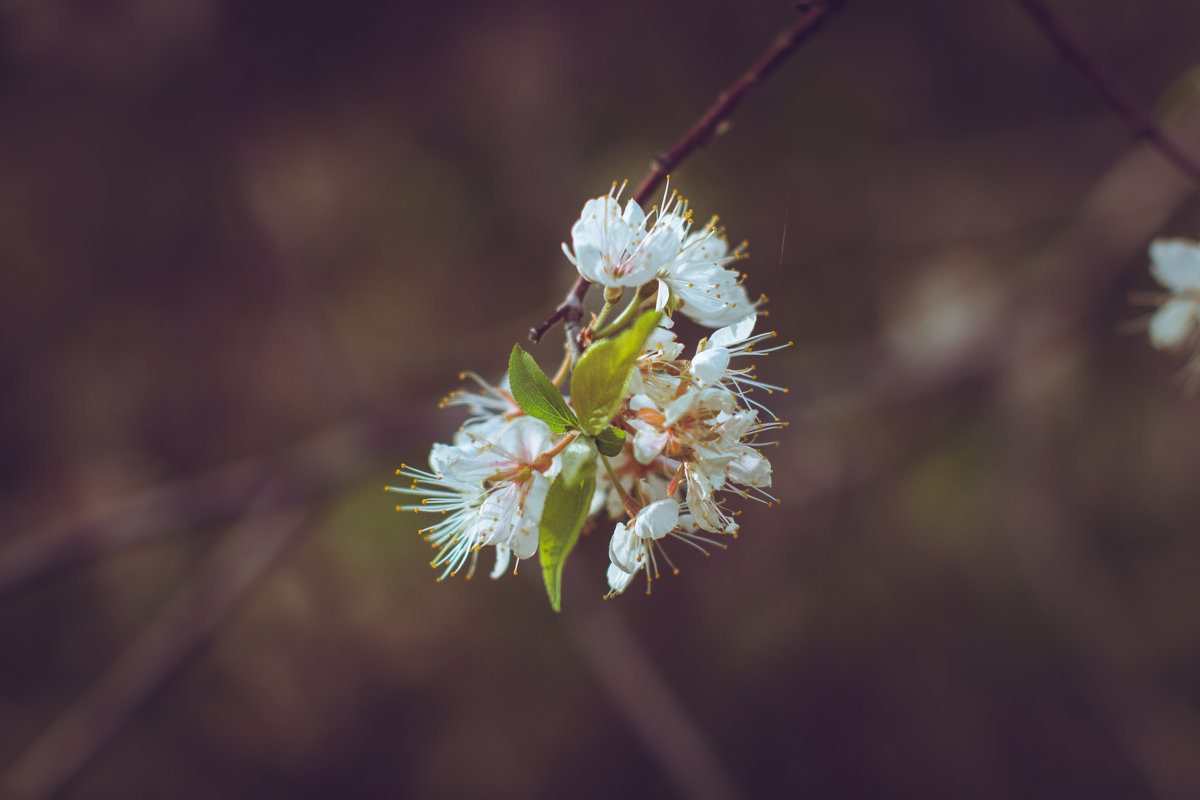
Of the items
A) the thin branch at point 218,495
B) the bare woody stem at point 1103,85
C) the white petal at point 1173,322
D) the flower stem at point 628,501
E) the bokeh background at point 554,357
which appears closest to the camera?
the flower stem at point 628,501

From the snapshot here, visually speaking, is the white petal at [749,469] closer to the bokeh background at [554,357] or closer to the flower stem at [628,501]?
the flower stem at [628,501]

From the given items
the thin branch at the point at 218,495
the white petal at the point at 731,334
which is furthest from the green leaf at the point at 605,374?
the thin branch at the point at 218,495

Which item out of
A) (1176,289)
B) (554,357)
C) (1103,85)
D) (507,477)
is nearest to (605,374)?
(507,477)

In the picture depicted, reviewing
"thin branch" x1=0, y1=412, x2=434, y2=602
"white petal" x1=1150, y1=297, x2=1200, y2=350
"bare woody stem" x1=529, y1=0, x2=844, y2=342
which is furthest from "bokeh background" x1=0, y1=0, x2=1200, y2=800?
"bare woody stem" x1=529, y1=0, x2=844, y2=342

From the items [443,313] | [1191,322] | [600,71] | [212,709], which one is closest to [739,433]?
[1191,322]

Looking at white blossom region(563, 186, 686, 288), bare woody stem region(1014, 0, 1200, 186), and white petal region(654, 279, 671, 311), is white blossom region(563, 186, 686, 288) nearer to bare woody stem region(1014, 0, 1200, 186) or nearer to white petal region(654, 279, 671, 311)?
white petal region(654, 279, 671, 311)
